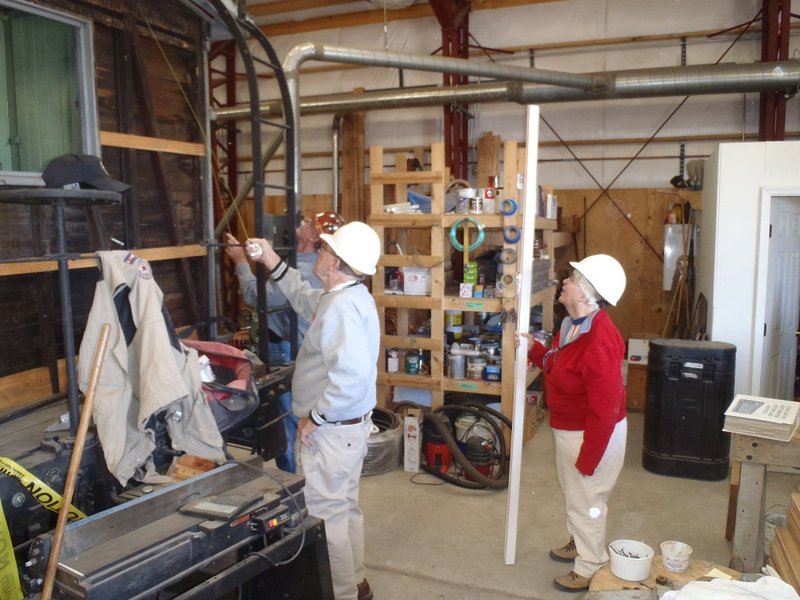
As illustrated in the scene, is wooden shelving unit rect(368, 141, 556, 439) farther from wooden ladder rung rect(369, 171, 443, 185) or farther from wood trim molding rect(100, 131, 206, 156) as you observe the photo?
wood trim molding rect(100, 131, 206, 156)

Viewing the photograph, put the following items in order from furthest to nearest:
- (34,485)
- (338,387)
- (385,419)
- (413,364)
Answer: (413,364) → (385,419) → (338,387) → (34,485)

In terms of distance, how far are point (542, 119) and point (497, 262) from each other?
3.62 metres

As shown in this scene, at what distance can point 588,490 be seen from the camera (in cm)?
325

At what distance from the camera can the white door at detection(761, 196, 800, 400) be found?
520cm

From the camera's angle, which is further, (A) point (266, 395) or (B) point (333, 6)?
(B) point (333, 6)

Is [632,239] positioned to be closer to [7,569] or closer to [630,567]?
[630,567]

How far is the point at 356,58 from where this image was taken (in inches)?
230

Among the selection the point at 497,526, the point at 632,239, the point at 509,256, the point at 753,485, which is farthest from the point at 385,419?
the point at 632,239

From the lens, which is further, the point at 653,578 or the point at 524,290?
the point at 524,290

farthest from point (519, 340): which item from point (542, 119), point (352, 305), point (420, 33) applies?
point (420, 33)

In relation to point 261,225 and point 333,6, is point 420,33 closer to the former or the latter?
point 333,6

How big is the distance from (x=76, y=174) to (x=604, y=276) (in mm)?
2317

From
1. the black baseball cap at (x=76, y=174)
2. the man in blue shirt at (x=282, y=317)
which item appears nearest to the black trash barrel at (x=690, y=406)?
the man in blue shirt at (x=282, y=317)

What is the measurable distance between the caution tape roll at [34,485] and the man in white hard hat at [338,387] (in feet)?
3.43
